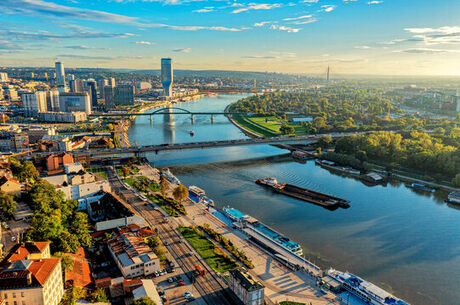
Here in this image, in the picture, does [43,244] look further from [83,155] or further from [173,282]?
[83,155]

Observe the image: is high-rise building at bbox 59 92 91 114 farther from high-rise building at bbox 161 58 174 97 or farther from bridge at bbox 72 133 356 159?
high-rise building at bbox 161 58 174 97

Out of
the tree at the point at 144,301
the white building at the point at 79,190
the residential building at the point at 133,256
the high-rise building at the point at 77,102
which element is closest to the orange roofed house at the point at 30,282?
the tree at the point at 144,301

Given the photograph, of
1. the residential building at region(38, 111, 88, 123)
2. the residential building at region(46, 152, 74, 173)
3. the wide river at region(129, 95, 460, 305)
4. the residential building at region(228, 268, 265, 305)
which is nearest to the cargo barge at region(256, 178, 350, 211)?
the wide river at region(129, 95, 460, 305)

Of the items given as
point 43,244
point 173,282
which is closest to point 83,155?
point 43,244

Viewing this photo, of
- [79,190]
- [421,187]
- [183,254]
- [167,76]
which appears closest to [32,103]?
[79,190]

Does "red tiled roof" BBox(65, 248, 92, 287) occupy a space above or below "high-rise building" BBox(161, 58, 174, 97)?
below

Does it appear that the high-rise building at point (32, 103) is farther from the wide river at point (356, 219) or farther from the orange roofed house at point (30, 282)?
the orange roofed house at point (30, 282)
